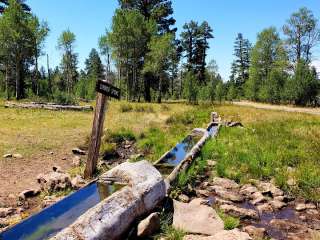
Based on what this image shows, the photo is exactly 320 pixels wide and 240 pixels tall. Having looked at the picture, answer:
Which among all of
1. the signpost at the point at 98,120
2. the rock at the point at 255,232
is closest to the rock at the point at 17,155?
the signpost at the point at 98,120

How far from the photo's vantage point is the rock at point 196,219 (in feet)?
20.3

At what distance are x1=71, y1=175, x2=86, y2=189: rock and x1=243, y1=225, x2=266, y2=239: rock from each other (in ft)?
14.0

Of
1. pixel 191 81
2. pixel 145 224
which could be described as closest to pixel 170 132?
pixel 145 224

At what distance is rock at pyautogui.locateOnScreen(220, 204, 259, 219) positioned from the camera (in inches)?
287

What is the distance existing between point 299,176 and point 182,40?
6427 centimetres

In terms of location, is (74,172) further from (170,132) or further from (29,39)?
(29,39)

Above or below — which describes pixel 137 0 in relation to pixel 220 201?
above

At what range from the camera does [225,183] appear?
9.34m

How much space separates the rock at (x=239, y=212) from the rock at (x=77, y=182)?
11.5 feet

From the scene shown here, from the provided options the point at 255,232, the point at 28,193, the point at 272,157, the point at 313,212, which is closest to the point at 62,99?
the point at 272,157

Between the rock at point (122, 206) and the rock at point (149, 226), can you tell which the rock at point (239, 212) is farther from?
the rock at point (149, 226)

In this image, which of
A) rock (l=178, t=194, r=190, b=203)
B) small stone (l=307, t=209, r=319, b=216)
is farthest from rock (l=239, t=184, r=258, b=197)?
rock (l=178, t=194, r=190, b=203)

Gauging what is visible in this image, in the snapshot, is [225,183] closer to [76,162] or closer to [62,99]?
[76,162]

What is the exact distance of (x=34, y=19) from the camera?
45.3 metres
